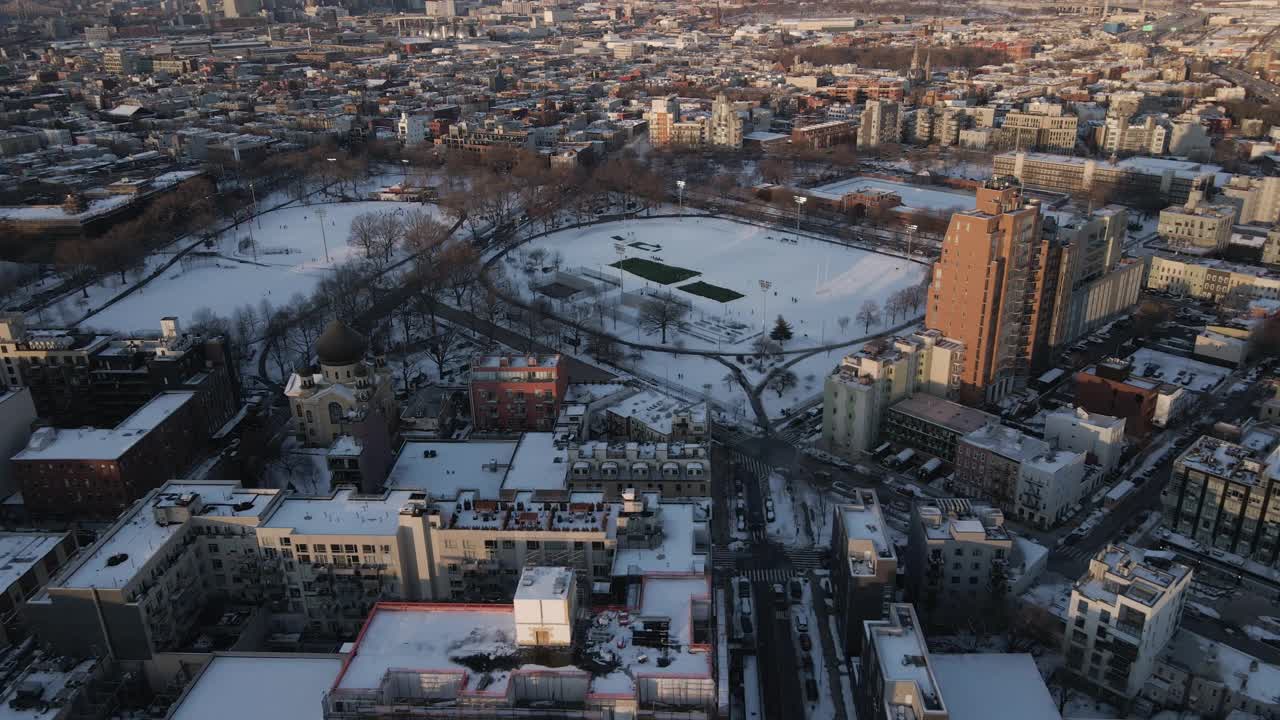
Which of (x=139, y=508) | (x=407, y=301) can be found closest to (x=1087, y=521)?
(x=139, y=508)

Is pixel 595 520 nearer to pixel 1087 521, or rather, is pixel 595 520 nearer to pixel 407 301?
pixel 1087 521

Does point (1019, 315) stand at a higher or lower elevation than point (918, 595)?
higher

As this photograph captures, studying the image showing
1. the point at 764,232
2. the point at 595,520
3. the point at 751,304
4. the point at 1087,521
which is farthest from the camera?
the point at 764,232

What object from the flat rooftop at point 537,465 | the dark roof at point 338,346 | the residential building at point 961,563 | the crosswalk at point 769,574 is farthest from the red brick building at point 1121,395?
the dark roof at point 338,346

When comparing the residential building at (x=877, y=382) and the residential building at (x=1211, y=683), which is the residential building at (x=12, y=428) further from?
the residential building at (x=1211, y=683)

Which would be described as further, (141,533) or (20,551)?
(20,551)

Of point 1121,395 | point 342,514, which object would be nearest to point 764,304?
point 1121,395

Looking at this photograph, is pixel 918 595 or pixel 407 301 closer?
pixel 918 595

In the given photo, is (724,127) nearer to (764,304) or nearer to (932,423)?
(764,304)
